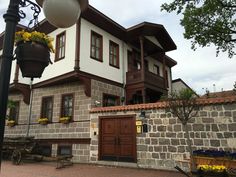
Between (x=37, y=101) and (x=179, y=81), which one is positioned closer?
(x=37, y=101)

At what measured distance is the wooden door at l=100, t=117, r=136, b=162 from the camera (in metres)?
10.1

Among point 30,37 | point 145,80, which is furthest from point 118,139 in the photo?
point 30,37

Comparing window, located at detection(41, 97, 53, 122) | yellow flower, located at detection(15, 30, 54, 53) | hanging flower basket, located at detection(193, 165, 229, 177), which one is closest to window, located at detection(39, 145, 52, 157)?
window, located at detection(41, 97, 53, 122)

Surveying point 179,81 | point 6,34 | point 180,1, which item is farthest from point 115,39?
point 6,34

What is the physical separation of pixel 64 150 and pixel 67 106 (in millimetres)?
2420

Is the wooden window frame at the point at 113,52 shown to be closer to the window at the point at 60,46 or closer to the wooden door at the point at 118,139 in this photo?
the window at the point at 60,46

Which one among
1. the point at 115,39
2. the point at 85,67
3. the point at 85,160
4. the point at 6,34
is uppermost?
the point at 115,39

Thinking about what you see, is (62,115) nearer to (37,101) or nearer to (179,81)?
(37,101)

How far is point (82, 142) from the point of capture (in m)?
11.6

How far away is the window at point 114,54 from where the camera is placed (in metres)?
13.9

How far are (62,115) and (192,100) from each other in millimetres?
7834

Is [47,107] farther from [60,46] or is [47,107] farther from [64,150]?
[60,46]

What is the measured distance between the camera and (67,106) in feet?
43.3

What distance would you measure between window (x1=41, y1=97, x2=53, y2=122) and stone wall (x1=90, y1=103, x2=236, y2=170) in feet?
18.6
